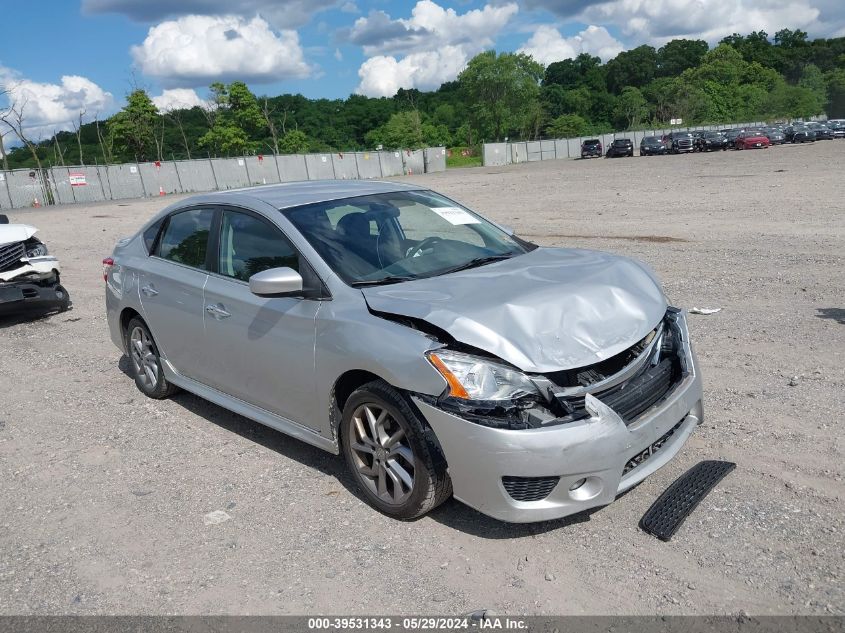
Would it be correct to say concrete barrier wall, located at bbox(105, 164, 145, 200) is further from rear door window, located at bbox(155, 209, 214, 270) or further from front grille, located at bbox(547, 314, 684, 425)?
front grille, located at bbox(547, 314, 684, 425)

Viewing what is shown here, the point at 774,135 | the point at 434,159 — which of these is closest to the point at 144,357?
the point at 774,135

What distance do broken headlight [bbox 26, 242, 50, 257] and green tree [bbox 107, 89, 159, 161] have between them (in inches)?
2394

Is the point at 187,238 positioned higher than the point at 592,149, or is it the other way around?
the point at 187,238

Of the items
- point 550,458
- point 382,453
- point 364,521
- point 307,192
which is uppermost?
point 307,192

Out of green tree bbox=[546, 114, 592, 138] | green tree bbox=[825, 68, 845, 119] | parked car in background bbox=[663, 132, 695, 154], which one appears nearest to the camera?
parked car in background bbox=[663, 132, 695, 154]

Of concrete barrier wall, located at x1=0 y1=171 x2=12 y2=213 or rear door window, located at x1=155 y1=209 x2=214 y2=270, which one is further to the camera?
concrete barrier wall, located at x1=0 y1=171 x2=12 y2=213

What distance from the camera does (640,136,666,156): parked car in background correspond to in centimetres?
5681

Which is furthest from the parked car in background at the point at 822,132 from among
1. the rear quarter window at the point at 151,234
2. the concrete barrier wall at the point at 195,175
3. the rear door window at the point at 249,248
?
the rear door window at the point at 249,248

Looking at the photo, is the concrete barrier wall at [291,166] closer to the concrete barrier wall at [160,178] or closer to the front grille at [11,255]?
the concrete barrier wall at [160,178]

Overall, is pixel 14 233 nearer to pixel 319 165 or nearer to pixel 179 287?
pixel 179 287

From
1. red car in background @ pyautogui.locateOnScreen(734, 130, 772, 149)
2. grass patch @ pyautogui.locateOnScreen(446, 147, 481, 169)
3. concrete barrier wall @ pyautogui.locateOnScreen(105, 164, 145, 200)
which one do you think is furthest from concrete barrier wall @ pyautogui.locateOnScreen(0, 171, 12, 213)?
grass patch @ pyautogui.locateOnScreen(446, 147, 481, 169)

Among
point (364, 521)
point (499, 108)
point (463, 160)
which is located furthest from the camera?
point (499, 108)

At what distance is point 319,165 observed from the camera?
58844mm

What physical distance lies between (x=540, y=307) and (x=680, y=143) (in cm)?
5646
